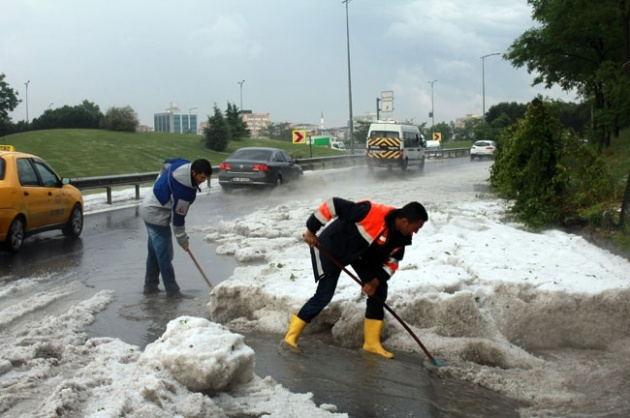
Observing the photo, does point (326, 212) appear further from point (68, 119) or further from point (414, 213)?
point (68, 119)

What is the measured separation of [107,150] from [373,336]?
43.1m

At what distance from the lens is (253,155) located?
23844 millimetres

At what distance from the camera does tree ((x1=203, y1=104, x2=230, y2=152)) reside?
53.7 metres

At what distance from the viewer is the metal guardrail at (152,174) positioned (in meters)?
19.2

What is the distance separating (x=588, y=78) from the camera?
3272 cm

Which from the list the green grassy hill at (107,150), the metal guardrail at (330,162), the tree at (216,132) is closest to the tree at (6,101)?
the green grassy hill at (107,150)

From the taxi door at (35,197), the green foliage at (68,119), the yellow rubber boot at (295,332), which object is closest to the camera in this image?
the yellow rubber boot at (295,332)

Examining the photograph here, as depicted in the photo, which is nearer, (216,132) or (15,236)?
(15,236)

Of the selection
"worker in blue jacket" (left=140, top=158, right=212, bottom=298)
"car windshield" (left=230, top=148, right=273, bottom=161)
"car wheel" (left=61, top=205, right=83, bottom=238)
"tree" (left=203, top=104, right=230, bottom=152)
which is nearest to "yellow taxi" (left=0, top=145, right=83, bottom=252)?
"car wheel" (left=61, top=205, right=83, bottom=238)

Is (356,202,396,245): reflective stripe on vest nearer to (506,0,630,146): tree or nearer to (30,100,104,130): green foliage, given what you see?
(506,0,630,146): tree

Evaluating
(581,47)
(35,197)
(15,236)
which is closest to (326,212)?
(15,236)

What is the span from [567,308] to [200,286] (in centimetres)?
427

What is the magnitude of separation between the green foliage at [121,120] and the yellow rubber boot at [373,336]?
59027 mm

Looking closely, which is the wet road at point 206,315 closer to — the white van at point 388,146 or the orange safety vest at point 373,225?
the orange safety vest at point 373,225
